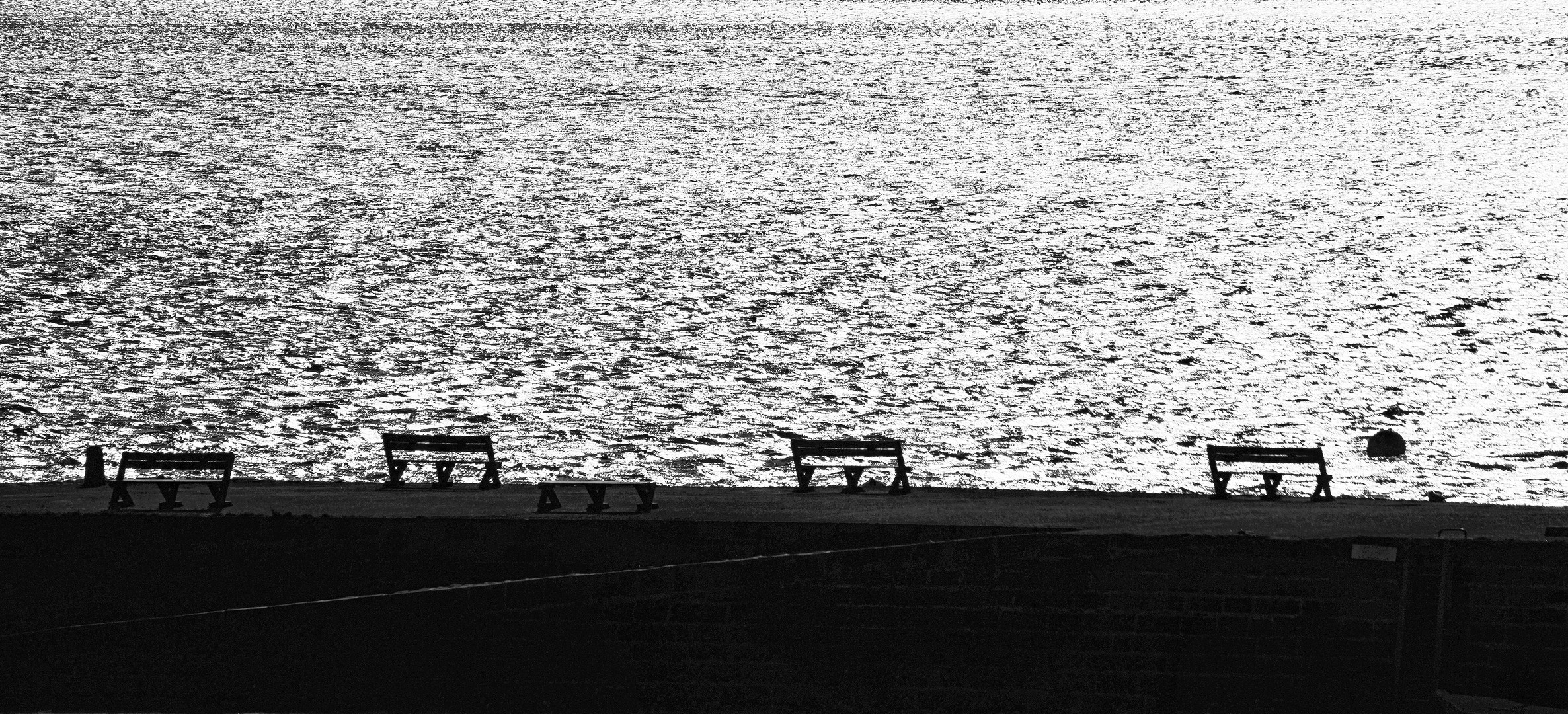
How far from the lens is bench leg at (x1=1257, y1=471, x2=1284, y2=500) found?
726cm

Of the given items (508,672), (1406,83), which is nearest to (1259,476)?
(508,672)

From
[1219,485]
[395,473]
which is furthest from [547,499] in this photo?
[1219,485]

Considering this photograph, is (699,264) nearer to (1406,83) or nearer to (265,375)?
(265,375)

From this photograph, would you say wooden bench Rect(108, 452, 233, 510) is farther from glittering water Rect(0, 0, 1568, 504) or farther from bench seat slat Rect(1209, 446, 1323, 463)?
bench seat slat Rect(1209, 446, 1323, 463)

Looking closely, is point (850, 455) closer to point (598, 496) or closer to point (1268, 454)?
point (598, 496)

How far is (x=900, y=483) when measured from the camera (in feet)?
24.2

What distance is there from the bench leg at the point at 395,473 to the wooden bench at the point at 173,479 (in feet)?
2.64

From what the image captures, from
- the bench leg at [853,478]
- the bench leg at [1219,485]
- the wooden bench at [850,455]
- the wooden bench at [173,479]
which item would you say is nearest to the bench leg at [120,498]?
the wooden bench at [173,479]

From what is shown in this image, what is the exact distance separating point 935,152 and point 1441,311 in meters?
4.89

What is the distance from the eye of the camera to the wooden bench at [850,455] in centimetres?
732

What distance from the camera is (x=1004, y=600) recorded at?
5691mm

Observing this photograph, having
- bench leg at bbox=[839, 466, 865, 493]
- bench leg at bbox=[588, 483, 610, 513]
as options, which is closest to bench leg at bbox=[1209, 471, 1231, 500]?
bench leg at bbox=[839, 466, 865, 493]

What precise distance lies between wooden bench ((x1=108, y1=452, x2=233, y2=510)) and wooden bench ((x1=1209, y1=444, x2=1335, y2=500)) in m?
4.65

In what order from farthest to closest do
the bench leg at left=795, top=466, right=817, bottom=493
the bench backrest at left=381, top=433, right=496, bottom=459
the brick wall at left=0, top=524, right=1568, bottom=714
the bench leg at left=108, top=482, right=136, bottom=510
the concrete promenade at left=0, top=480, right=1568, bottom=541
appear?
the bench backrest at left=381, top=433, right=496, bottom=459 → the bench leg at left=795, top=466, right=817, bottom=493 → the bench leg at left=108, top=482, right=136, bottom=510 → the concrete promenade at left=0, top=480, right=1568, bottom=541 → the brick wall at left=0, top=524, right=1568, bottom=714
